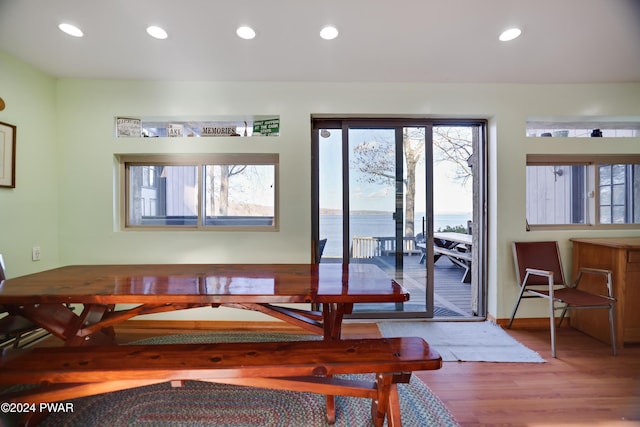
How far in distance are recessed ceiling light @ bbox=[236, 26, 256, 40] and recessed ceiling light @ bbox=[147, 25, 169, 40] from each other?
56 cm

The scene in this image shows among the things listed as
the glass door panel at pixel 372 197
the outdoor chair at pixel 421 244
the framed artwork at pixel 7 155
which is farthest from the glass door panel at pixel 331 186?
the framed artwork at pixel 7 155

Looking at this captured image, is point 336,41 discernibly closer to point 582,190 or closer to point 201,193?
point 201,193

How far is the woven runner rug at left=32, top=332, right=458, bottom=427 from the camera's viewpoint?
148cm

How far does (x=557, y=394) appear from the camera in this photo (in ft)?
5.58

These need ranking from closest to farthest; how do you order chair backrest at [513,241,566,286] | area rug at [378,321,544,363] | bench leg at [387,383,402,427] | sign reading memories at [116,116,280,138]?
bench leg at [387,383,402,427] → area rug at [378,321,544,363] → chair backrest at [513,241,566,286] → sign reading memories at [116,116,280,138]

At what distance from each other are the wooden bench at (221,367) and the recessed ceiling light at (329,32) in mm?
2134

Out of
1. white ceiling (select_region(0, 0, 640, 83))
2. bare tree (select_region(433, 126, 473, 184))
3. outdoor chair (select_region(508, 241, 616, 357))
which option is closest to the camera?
white ceiling (select_region(0, 0, 640, 83))

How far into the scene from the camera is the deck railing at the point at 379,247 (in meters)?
2.85

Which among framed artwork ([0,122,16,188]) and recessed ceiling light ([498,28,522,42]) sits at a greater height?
recessed ceiling light ([498,28,522,42])

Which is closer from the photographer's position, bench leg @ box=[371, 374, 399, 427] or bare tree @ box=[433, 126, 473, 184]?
bench leg @ box=[371, 374, 399, 427]

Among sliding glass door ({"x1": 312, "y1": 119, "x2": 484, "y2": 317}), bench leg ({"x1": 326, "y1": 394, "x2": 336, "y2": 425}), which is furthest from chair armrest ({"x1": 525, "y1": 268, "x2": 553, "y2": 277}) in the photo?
bench leg ({"x1": 326, "y1": 394, "x2": 336, "y2": 425})

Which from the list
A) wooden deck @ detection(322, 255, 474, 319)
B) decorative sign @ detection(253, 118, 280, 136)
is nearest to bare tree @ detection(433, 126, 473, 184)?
wooden deck @ detection(322, 255, 474, 319)

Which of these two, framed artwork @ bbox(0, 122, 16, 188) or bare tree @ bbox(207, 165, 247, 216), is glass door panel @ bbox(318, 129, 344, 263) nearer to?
bare tree @ bbox(207, 165, 247, 216)

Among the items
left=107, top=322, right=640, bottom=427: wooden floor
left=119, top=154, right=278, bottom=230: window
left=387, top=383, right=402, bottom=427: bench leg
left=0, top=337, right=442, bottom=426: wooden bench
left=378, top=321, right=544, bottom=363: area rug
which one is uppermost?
left=119, top=154, right=278, bottom=230: window
